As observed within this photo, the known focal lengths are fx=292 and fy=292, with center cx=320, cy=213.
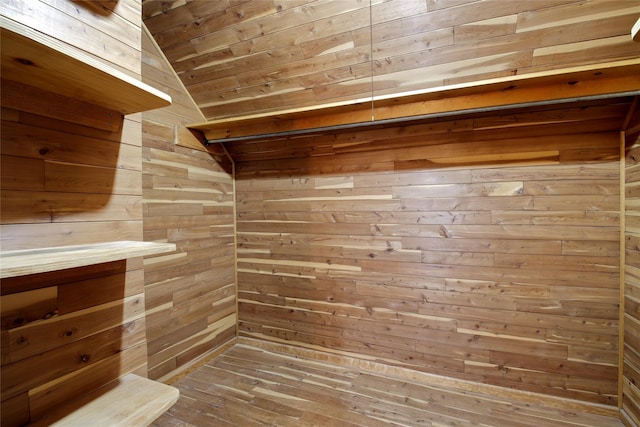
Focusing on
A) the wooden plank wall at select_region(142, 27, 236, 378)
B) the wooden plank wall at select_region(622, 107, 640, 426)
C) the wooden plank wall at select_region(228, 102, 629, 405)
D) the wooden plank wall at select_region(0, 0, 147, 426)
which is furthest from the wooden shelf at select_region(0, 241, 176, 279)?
the wooden plank wall at select_region(622, 107, 640, 426)

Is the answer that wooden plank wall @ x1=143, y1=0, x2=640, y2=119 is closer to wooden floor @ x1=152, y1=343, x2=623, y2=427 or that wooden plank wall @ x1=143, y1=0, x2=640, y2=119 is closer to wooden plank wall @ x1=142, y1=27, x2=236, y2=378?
wooden plank wall @ x1=142, y1=27, x2=236, y2=378

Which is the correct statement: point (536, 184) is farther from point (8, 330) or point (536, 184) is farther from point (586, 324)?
point (8, 330)

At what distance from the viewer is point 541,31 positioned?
5.38 ft

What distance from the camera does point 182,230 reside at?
101 inches

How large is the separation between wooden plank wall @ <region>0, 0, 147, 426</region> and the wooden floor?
1163 millimetres

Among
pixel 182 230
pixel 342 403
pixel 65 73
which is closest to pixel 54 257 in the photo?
pixel 65 73

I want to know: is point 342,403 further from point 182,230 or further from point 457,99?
point 457,99

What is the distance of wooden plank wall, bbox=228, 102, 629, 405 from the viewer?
6.64 feet

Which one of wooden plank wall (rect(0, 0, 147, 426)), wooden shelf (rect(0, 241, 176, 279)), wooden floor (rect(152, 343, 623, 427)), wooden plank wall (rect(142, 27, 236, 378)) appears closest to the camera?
wooden shelf (rect(0, 241, 176, 279))

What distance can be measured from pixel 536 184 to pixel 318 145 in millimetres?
1761

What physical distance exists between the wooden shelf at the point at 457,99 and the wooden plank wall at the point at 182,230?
1.03ft

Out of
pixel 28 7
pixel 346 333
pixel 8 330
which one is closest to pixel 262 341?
pixel 346 333

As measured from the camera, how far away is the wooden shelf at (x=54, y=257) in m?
0.66

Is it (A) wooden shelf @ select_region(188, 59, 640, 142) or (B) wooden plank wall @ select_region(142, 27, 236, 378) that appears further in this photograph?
(B) wooden plank wall @ select_region(142, 27, 236, 378)
